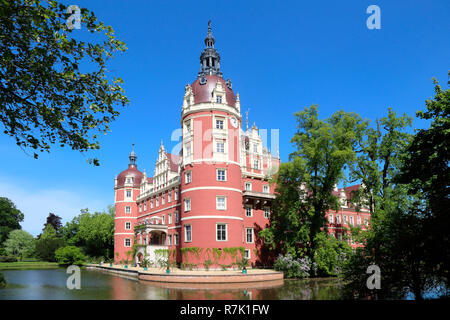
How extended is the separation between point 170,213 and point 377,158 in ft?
79.3

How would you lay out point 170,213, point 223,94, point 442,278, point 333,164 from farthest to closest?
1. point 170,213
2. point 223,94
3. point 333,164
4. point 442,278

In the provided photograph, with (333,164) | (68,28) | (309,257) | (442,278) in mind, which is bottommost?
(309,257)

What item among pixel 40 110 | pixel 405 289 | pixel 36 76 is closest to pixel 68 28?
pixel 36 76

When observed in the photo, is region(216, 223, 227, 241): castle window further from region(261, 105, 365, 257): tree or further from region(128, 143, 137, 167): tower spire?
region(128, 143, 137, 167): tower spire

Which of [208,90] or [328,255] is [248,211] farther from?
[208,90]

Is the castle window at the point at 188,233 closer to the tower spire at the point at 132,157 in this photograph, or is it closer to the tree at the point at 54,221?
the tower spire at the point at 132,157

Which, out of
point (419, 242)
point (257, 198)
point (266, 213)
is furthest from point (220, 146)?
point (419, 242)

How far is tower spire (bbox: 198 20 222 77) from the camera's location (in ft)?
125

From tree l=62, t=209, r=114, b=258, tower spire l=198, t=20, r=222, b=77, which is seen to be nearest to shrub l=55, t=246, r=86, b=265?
tree l=62, t=209, r=114, b=258

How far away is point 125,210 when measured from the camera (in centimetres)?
5409

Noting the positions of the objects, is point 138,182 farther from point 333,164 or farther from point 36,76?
point 36,76

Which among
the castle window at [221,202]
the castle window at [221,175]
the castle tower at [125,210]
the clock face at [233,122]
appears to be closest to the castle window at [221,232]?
the castle window at [221,202]

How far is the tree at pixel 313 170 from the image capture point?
29.8 m

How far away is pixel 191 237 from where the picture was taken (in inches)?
1283
